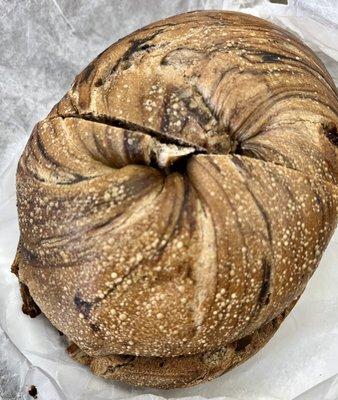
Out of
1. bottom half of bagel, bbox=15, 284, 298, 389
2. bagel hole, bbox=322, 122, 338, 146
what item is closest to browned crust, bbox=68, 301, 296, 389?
bottom half of bagel, bbox=15, 284, 298, 389

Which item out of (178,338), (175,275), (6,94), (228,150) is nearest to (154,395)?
(178,338)

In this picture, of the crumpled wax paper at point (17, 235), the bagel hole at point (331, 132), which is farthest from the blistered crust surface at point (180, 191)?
the crumpled wax paper at point (17, 235)

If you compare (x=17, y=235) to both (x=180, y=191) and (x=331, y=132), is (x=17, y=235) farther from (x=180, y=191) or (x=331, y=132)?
(x=331, y=132)

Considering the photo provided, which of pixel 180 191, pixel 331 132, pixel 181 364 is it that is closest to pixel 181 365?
pixel 181 364

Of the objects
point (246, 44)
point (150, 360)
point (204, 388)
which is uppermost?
point (246, 44)

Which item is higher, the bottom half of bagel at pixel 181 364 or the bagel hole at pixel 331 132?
the bagel hole at pixel 331 132

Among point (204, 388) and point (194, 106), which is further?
point (204, 388)

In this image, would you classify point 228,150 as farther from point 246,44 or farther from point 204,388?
point 204,388

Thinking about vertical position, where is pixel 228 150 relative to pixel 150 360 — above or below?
above

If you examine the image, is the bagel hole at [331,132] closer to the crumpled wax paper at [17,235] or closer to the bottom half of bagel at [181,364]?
the bottom half of bagel at [181,364]
